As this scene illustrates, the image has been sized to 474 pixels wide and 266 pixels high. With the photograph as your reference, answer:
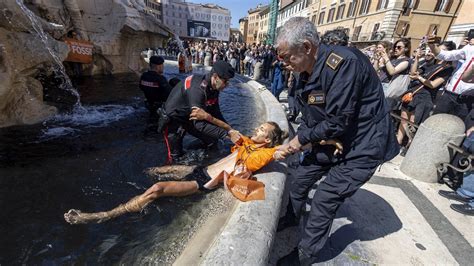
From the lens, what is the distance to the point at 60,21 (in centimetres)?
796

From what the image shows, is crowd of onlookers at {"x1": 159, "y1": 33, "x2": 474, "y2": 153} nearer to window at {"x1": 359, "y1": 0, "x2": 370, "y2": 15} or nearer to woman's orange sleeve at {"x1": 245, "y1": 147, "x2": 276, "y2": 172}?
woman's orange sleeve at {"x1": 245, "y1": 147, "x2": 276, "y2": 172}

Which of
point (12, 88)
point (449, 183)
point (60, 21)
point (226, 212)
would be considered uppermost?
point (60, 21)

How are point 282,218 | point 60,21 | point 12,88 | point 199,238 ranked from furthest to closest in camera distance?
point 60,21 < point 12,88 < point 282,218 < point 199,238

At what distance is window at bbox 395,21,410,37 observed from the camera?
2973 centimetres

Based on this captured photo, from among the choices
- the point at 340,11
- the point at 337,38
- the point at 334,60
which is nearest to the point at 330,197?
the point at 334,60

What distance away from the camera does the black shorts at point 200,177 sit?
3.10m

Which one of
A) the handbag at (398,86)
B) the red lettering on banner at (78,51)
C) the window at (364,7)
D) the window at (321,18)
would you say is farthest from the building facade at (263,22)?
the handbag at (398,86)

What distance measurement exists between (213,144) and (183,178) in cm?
110

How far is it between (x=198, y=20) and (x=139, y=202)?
298 feet

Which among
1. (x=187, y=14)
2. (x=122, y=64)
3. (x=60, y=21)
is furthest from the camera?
(x=187, y=14)

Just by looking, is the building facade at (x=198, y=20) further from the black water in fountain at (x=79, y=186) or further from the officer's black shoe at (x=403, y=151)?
the officer's black shoe at (x=403, y=151)

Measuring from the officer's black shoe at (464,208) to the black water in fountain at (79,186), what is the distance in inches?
128

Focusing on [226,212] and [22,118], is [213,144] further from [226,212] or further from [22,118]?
[22,118]

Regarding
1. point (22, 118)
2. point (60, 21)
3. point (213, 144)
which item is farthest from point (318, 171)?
point (60, 21)
